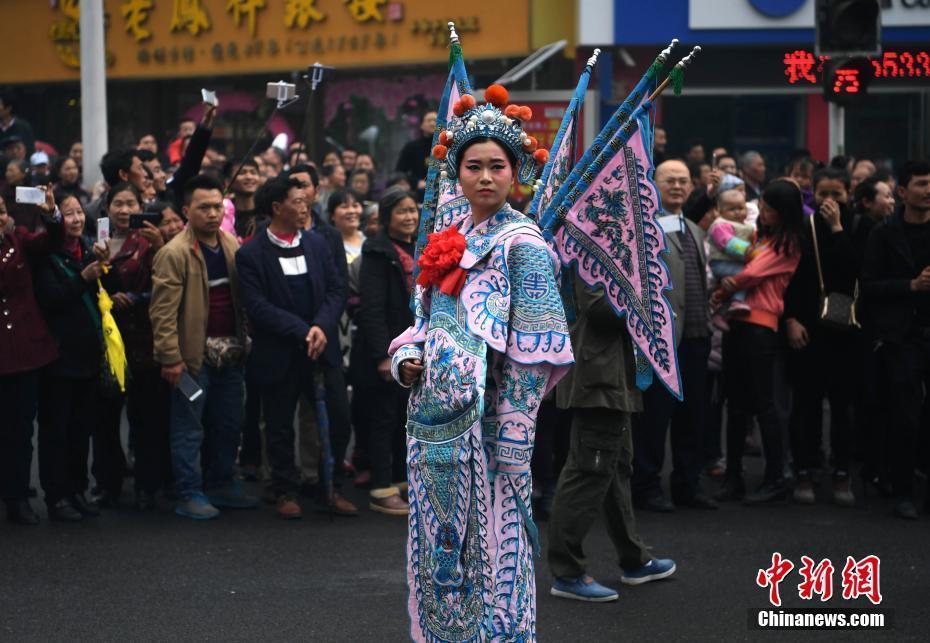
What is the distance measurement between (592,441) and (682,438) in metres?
2.10

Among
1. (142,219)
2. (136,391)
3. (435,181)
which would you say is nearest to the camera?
(435,181)

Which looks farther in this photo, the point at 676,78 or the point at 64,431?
the point at 64,431

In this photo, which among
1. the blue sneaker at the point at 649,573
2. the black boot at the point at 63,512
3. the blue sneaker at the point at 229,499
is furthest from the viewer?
the blue sneaker at the point at 229,499

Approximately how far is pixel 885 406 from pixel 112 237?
4.81 meters

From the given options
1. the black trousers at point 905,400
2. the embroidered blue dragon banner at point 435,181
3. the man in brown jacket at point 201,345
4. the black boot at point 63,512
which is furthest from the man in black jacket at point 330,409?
the black trousers at point 905,400

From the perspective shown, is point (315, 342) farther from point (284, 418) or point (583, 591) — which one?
point (583, 591)

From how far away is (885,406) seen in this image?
27.8 ft

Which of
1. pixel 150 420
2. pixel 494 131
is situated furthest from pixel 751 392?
pixel 494 131

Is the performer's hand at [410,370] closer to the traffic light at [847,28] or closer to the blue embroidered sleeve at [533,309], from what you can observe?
the blue embroidered sleeve at [533,309]

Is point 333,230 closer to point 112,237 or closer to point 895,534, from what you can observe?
point 112,237

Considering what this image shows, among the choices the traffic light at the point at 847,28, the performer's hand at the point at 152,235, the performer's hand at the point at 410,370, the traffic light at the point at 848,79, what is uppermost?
the traffic light at the point at 847,28

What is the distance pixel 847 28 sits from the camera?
417 inches

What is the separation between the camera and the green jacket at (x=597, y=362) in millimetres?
6258

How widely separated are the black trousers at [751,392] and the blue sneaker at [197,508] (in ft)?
10.1
